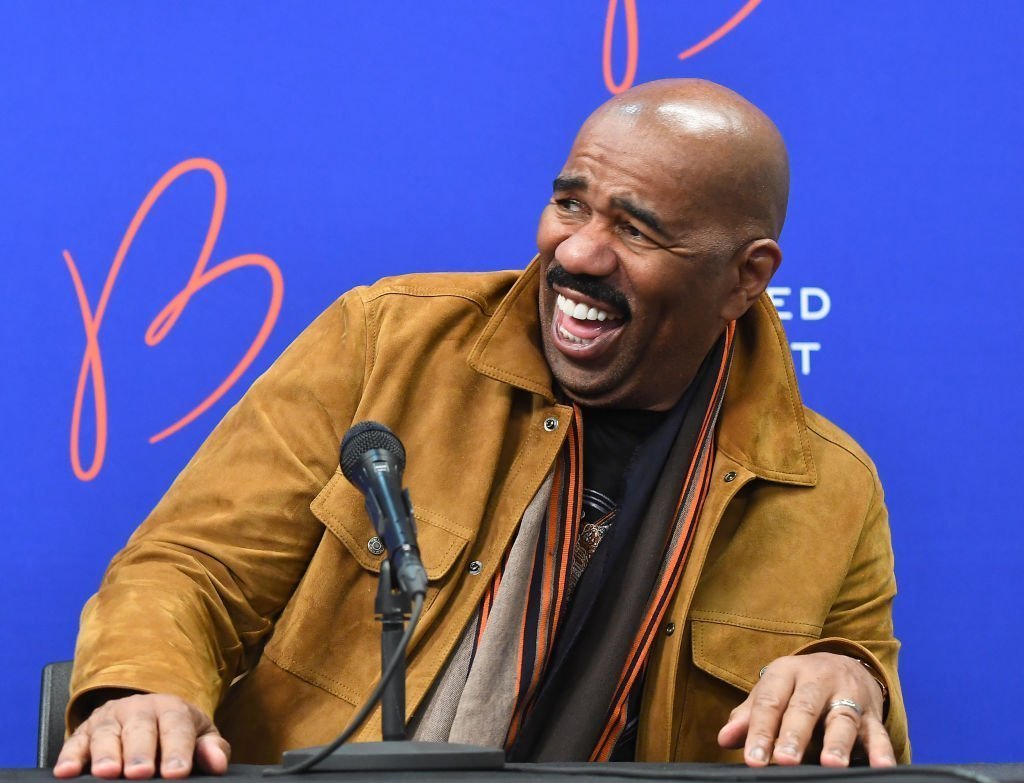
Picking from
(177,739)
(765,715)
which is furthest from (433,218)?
(177,739)

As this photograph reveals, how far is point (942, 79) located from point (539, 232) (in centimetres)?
91

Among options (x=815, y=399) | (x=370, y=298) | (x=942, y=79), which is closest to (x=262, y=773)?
(x=370, y=298)

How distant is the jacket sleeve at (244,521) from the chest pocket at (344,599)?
0.12ft

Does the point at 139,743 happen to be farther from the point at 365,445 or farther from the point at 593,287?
the point at 593,287

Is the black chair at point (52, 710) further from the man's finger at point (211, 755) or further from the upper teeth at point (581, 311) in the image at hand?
the upper teeth at point (581, 311)

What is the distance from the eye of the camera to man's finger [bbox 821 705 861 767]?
4.87 feet

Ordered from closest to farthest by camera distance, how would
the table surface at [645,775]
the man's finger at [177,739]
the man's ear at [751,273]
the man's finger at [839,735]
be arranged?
the table surface at [645,775]
the man's finger at [177,739]
the man's finger at [839,735]
the man's ear at [751,273]

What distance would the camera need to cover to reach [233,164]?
2.36 meters

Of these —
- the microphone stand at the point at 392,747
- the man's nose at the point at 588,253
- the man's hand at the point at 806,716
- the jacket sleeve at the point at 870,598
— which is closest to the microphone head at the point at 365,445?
the microphone stand at the point at 392,747

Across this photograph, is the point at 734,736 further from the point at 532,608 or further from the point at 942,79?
the point at 942,79

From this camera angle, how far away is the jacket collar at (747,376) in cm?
204

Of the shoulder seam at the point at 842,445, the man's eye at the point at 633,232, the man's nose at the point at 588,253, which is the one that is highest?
the man's eye at the point at 633,232

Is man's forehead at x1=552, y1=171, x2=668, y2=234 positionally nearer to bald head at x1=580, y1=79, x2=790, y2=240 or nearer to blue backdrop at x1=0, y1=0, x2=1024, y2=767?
bald head at x1=580, y1=79, x2=790, y2=240

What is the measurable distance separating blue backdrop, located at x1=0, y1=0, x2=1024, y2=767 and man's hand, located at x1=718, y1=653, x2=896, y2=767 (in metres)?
0.90
